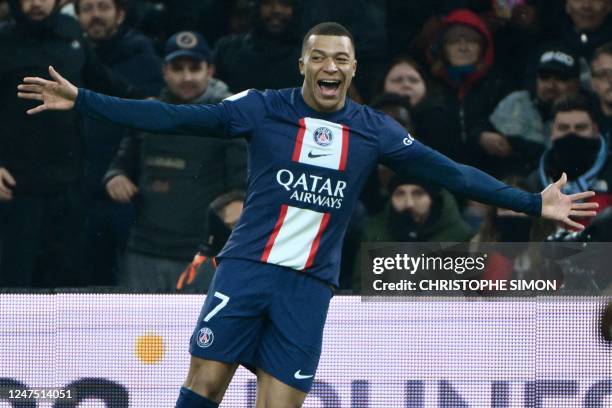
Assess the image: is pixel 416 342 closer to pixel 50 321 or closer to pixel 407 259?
pixel 407 259

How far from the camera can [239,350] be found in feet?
20.7

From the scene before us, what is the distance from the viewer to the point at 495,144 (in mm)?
9289

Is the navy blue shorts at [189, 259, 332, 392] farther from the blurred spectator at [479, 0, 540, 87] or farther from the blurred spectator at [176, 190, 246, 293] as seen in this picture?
the blurred spectator at [479, 0, 540, 87]

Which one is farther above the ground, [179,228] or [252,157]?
[179,228]

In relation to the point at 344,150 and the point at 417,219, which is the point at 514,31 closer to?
the point at 417,219

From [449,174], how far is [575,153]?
272 centimetres

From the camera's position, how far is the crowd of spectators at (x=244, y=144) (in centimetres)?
898

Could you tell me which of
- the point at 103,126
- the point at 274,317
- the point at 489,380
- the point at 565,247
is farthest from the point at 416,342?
the point at 103,126

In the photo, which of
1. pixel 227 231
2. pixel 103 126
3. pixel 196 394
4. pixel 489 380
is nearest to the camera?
pixel 196 394

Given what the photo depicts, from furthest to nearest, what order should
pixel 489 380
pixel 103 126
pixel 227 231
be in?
pixel 103 126, pixel 227 231, pixel 489 380

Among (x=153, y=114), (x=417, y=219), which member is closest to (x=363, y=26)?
(x=417, y=219)

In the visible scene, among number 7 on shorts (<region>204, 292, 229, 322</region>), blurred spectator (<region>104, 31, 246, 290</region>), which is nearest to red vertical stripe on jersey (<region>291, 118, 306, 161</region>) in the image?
number 7 on shorts (<region>204, 292, 229, 322</region>)

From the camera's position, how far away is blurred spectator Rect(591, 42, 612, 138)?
355 inches

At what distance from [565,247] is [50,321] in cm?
294
